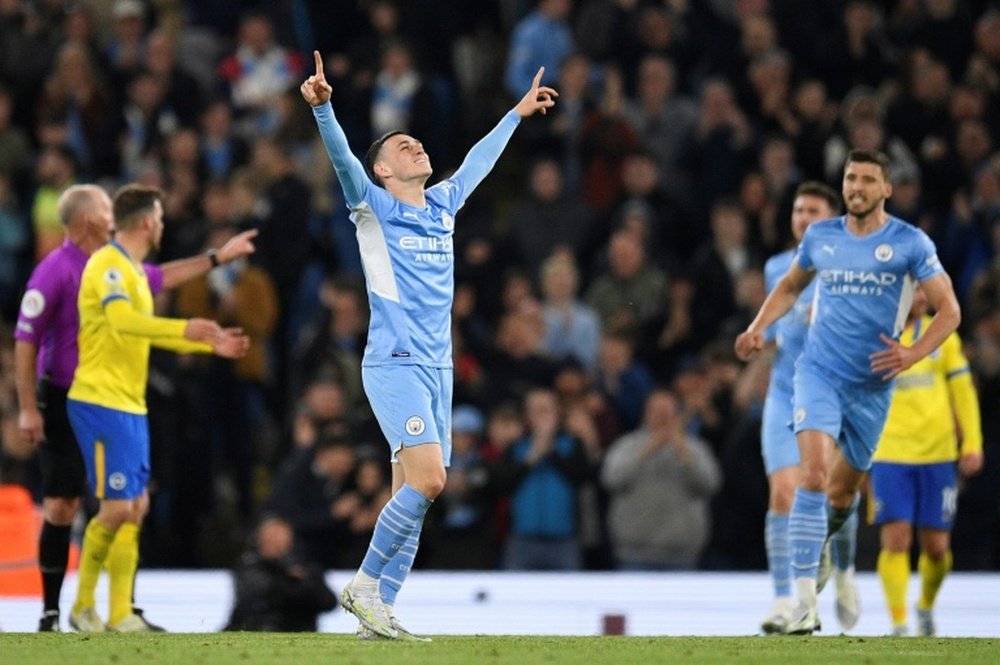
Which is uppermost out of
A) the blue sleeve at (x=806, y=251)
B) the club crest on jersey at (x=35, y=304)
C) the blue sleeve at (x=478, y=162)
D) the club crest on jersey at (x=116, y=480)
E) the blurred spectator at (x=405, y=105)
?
the blurred spectator at (x=405, y=105)

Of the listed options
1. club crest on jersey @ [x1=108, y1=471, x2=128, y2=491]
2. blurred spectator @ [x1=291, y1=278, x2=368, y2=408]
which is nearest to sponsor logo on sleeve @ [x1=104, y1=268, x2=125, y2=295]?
club crest on jersey @ [x1=108, y1=471, x2=128, y2=491]

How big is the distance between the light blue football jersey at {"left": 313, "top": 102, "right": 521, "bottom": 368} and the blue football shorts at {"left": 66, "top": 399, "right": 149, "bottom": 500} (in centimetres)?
207

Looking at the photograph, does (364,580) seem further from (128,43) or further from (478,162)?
(128,43)

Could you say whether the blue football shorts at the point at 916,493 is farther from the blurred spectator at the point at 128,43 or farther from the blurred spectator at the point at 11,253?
the blurred spectator at the point at 128,43

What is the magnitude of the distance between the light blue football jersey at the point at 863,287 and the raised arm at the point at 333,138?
2.91 meters

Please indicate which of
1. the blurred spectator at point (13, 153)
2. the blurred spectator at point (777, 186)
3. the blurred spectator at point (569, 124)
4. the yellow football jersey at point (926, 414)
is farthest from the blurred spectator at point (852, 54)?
the blurred spectator at point (13, 153)

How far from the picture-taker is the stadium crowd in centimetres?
1559

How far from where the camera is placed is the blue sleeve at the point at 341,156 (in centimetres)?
971

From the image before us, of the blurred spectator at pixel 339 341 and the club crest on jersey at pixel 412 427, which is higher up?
the blurred spectator at pixel 339 341

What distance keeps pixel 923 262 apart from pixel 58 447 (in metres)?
5.19

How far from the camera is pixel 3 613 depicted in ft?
44.9

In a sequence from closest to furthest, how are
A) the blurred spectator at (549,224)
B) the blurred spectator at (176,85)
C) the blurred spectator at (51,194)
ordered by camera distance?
the blurred spectator at (549,224)
the blurred spectator at (51,194)
the blurred spectator at (176,85)

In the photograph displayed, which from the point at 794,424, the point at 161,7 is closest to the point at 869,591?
the point at 794,424

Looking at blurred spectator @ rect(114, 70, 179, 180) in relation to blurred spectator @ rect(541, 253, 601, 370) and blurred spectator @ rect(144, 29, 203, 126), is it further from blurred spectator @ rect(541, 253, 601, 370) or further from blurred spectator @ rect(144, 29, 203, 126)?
blurred spectator @ rect(541, 253, 601, 370)
